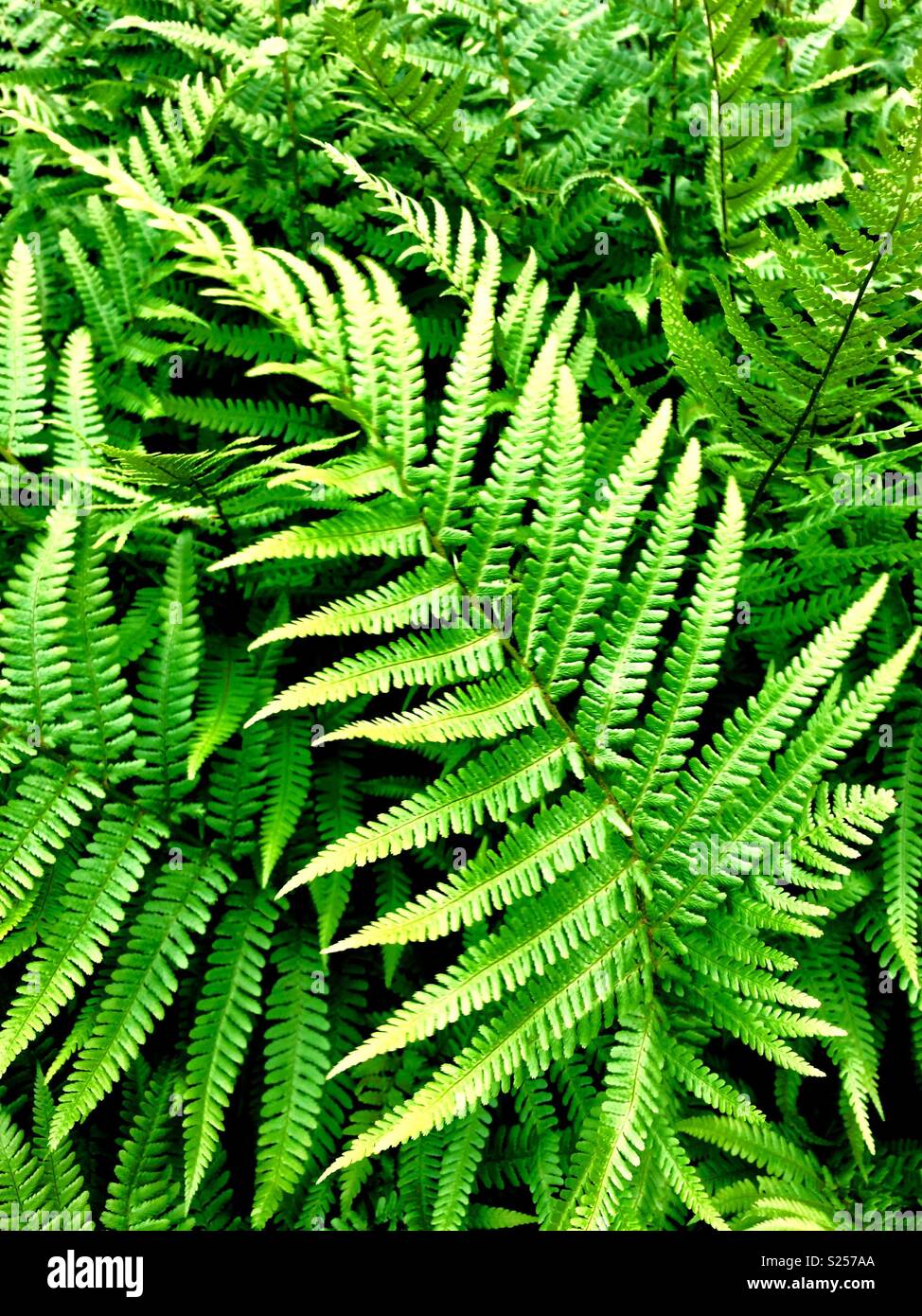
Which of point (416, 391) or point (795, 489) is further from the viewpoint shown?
point (795, 489)

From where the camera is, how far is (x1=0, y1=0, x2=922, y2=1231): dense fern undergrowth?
1.50 metres

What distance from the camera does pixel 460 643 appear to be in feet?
5.10

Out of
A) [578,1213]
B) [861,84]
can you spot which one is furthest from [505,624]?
[861,84]

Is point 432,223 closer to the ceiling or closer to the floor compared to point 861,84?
closer to the floor

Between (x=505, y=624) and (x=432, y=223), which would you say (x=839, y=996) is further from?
(x=432, y=223)

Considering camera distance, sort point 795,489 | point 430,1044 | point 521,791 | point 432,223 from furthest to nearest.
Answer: point 432,223, point 795,489, point 430,1044, point 521,791

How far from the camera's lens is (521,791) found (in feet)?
4.92

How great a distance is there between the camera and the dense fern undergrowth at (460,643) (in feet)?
4.92

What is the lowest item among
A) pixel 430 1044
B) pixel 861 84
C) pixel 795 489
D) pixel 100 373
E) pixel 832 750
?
pixel 430 1044

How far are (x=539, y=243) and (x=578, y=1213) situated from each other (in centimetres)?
197

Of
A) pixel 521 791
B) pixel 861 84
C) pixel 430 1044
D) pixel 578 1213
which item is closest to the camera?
pixel 578 1213
